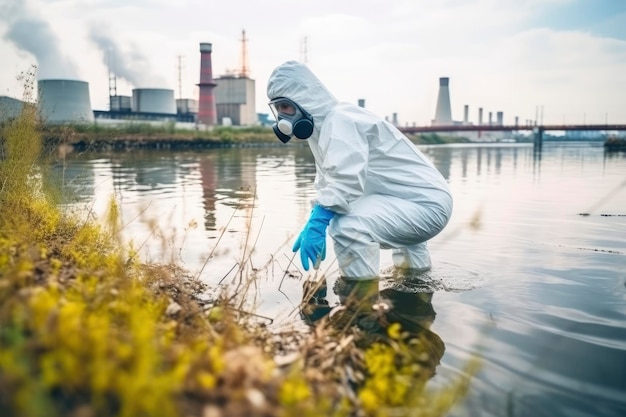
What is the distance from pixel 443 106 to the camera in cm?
10875

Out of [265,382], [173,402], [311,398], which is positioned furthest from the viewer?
[311,398]

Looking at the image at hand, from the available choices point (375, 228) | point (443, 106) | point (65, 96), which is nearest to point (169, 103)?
point (65, 96)

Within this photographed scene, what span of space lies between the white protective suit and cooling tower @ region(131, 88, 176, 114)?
56.6 meters

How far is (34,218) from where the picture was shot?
193 inches

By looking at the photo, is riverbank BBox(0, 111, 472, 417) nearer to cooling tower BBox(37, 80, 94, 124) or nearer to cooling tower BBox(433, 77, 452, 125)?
cooling tower BBox(37, 80, 94, 124)

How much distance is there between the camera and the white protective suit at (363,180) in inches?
161

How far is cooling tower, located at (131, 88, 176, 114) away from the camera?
188ft

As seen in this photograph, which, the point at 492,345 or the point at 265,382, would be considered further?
the point at 492,345

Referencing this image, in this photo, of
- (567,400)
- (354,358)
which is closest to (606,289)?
(567,400)

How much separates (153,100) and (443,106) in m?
68.6

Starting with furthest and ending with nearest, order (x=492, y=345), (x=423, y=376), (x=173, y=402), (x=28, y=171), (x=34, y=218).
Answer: (x=28, y=171) → (x=34, y=218) → (x=492, y=345) → (x=423, y=376) → (x=173, y=402)

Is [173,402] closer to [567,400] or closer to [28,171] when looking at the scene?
[567,400]

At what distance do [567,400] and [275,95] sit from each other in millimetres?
3076

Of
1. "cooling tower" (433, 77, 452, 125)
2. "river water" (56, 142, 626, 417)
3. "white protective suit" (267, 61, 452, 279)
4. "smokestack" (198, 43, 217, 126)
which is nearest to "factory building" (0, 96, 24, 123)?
"river water" (56, 142, 626, 417)
